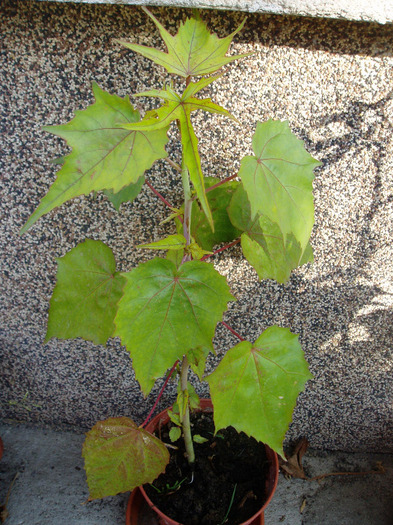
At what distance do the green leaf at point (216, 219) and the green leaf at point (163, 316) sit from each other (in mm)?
195

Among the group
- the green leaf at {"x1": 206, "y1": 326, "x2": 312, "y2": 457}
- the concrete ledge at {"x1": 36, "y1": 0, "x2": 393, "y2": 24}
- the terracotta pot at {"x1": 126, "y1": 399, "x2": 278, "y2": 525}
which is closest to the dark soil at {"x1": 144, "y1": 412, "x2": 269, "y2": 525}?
the terracotta pot at {"x1": 126, "y1": 399, "x2": 278, "y2": 525}

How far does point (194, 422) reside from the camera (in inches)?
46.1

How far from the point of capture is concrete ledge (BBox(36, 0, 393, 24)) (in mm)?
771

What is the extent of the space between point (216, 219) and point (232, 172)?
150 millimetres

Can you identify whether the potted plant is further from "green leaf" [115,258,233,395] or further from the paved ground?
the paved ground

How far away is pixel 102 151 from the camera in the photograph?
2.02 ft

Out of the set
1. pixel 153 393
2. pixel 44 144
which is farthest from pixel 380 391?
pixel 44 144

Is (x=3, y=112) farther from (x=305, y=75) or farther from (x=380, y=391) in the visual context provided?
(x=380, y=391)

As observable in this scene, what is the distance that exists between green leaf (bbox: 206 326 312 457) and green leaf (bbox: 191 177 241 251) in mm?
256

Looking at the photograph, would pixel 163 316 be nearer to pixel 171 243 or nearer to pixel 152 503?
pixel 171 243

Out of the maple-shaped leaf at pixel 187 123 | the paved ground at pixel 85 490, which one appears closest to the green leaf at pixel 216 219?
the maple-shaped leaf at pixel 187 123

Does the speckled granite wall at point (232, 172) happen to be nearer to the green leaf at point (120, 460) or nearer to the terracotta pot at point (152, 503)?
the terracotta pot at point (152, 503)

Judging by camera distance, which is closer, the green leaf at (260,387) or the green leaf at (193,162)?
the green leaf at (193,162)

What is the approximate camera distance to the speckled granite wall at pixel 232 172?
2.79ft
